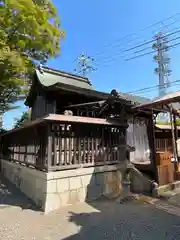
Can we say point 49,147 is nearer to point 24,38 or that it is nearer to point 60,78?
point 60,78

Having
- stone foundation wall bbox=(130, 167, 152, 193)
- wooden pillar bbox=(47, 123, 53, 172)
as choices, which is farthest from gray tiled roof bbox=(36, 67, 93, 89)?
stone foundation wall bbox=(130, 167, 152, 193)

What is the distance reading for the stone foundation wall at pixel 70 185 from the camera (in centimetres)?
527

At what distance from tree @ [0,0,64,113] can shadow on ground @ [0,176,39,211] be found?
5.59m

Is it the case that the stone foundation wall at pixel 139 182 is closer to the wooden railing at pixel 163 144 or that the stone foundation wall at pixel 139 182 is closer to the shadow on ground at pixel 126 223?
the shadow on ground at pixel 126 223

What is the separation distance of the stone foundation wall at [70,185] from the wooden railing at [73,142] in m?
0.23

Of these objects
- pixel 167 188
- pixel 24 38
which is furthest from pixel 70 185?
pixel 24 38

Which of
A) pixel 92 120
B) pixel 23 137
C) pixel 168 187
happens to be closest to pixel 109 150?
pixel 92 120

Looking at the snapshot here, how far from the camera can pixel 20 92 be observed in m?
12.7

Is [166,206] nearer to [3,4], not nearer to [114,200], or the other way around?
[114,200]

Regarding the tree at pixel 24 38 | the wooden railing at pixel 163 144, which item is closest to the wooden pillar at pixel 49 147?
the tree at pixel 24 38

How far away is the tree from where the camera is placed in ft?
29.8

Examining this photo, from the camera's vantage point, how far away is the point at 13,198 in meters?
6.69

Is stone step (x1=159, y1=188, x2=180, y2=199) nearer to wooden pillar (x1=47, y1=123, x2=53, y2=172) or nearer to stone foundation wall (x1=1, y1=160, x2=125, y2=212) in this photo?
stone foundation wall (x1=1, y1=160, x2=125, y2=212)

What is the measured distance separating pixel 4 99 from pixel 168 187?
11.3 m
